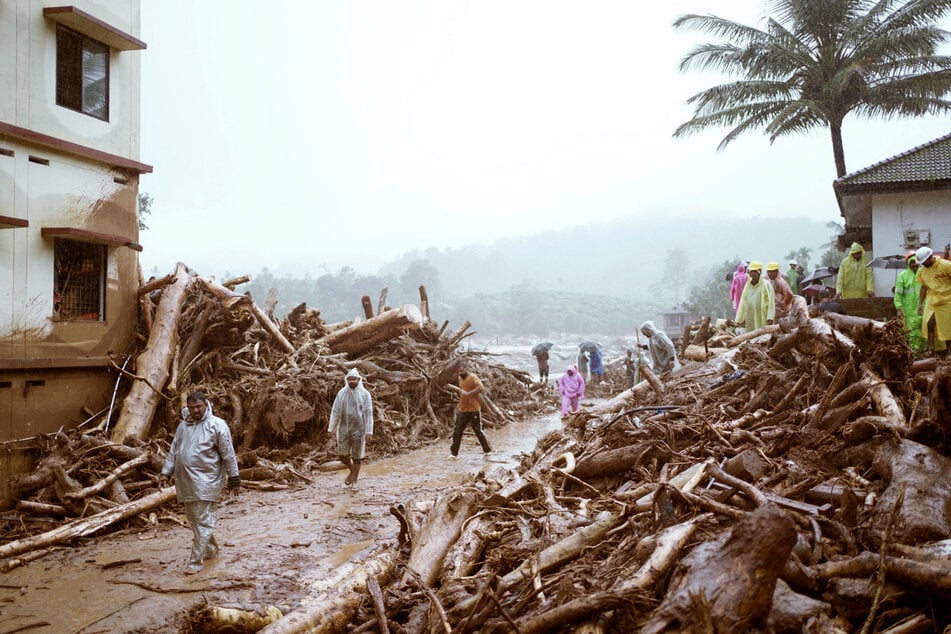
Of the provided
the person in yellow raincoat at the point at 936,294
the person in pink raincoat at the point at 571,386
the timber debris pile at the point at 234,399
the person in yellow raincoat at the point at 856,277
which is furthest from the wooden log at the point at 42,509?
the person in yellow raincoat at the point at 856,277

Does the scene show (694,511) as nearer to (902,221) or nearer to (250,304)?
(250,304)

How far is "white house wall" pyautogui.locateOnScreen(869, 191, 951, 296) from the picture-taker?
16062 millimetres

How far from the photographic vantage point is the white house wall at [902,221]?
52.7ft

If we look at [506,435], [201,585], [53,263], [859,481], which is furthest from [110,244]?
[859,481]

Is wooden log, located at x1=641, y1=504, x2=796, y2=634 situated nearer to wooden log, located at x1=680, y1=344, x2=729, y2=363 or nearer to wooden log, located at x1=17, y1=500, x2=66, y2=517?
wooden log, located at x1=17, y1=500, x2=66, y2=517

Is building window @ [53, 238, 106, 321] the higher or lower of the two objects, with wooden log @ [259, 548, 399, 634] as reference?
higher

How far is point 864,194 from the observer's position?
1656 centimetres

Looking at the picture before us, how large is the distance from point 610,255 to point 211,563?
171586mm

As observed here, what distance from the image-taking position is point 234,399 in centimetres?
1207

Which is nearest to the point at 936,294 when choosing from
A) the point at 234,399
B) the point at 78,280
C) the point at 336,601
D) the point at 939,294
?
the point at 939,294

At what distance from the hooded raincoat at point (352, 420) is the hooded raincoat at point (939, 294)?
27.3 ft

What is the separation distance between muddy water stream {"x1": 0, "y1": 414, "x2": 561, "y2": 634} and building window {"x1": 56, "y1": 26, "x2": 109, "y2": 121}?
6833 mm

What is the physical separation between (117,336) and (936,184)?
18299mm

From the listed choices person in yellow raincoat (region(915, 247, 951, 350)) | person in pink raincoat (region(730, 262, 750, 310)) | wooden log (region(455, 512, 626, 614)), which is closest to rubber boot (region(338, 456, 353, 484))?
wooden log (region(455, 512, 626, 614))
